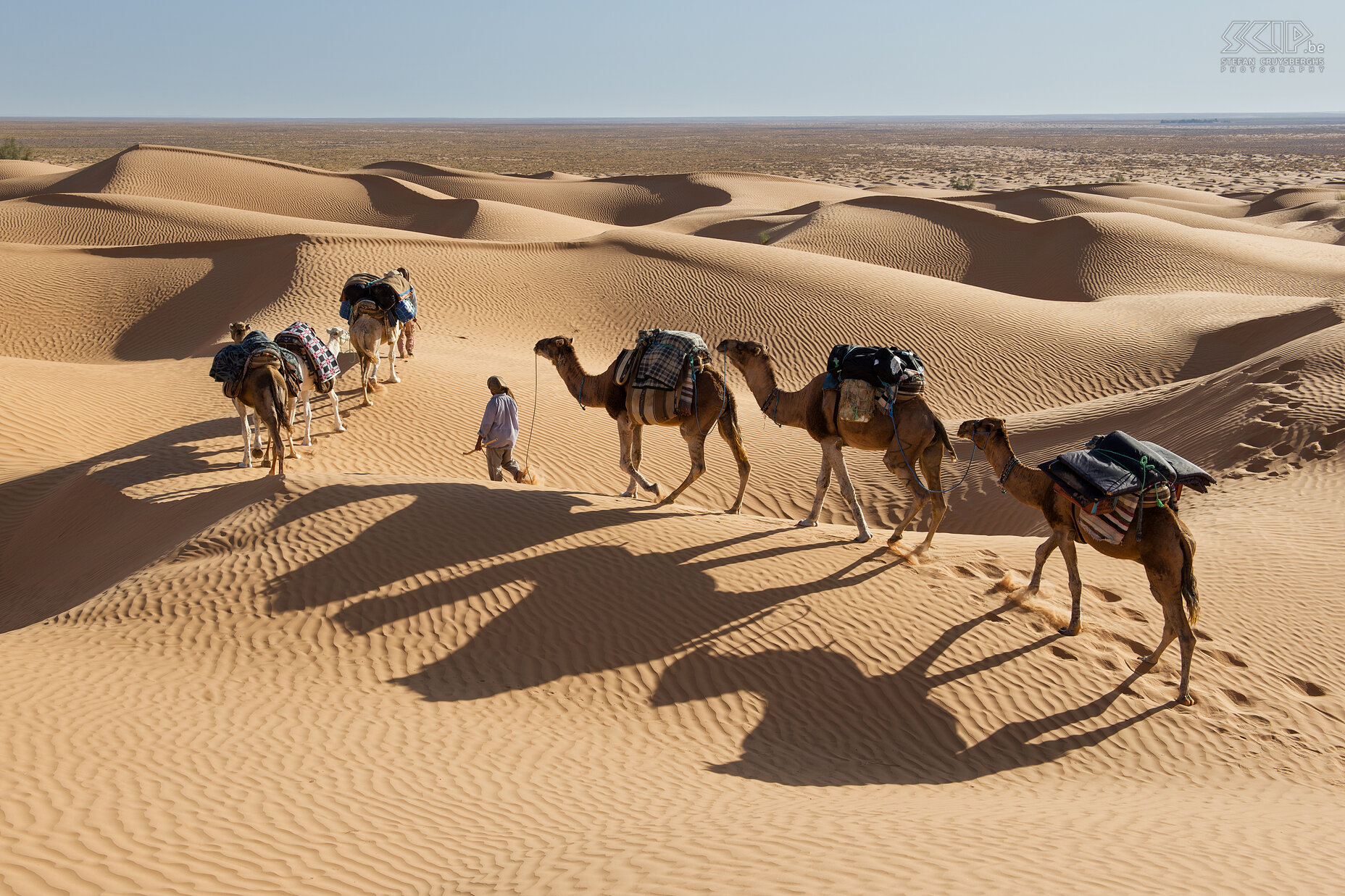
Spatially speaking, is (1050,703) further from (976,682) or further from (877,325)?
(877,325)

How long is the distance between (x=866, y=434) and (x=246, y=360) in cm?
791

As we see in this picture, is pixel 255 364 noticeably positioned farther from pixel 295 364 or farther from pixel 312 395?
pixel 312 395

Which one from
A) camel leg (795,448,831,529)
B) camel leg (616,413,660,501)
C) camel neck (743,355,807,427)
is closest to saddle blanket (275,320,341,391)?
camel leg (616,413,660,501)

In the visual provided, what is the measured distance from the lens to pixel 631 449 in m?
10.9

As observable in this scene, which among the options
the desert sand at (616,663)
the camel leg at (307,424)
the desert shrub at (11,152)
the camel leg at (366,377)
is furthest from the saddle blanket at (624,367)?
the desert shrub at (11,152)

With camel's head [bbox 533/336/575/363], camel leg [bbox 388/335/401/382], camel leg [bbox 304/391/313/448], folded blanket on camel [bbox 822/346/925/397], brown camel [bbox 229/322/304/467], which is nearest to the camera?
folded blanket on camel [bbox 822/346/925/397]

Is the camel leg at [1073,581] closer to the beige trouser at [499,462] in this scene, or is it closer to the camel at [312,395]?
the beige trouser at [499,462]

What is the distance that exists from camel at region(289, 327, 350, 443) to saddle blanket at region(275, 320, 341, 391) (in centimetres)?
10

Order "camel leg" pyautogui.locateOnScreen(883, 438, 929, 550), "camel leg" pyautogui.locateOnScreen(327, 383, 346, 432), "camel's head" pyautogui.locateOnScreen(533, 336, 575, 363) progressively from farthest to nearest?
"camel leg" pyautogui.locateOnScreen(327, 383, 346, 432), "camel's head" pyautogui.locateOnScreen(533, 336, 575, 363), "camel leg" pyautogui.locateOnScreen(883, 438, 929, 550)

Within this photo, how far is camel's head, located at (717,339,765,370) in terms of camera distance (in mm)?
10242

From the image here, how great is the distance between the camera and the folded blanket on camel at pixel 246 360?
38.4ft

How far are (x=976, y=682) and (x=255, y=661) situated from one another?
6.11 meters

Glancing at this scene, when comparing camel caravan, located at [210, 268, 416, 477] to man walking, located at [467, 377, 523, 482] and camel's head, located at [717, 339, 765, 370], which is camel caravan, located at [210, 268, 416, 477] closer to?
man walking, located at [467, 377, 523, 482]

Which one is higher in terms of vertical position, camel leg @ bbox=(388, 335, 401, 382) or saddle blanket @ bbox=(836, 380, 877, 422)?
saddle blanket @ bbox=(836, 380, 877, 422)
